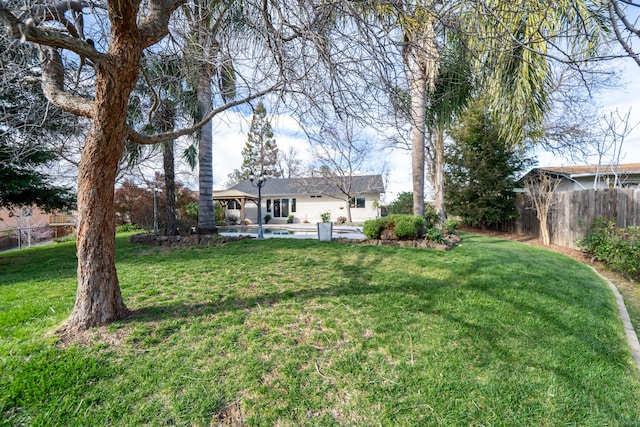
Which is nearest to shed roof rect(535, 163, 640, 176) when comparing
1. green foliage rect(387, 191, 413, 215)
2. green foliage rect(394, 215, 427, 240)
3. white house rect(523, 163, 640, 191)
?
white house rect(523, 163, 640, 191)

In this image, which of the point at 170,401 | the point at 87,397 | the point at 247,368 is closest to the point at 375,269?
the point at 247,368

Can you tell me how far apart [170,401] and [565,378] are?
10.3 ft

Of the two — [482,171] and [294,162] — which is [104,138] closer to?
[482,171]

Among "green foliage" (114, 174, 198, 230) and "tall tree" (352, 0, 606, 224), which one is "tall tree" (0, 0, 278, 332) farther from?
"green foliage" (114, 174, 198, 230)

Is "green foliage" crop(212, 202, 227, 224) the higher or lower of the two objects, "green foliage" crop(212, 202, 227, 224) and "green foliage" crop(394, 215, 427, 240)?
the higher

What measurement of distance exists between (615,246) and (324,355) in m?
7.43

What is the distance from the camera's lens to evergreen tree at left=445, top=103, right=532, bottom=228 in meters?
12.1

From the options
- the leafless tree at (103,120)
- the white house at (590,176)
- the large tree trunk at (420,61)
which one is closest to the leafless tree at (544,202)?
the white house at (590,176)

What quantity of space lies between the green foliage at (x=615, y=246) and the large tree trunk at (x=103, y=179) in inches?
350

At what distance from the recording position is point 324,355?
2414mm

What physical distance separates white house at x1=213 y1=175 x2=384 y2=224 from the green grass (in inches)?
652

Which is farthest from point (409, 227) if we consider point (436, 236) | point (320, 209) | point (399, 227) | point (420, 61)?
point (320, 209)

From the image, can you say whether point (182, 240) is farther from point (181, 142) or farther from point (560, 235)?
point (560, 235)

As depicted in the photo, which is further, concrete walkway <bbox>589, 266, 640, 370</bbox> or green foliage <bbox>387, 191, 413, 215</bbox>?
green foliage <bbox>387, 191, 413, 215</bbox>
